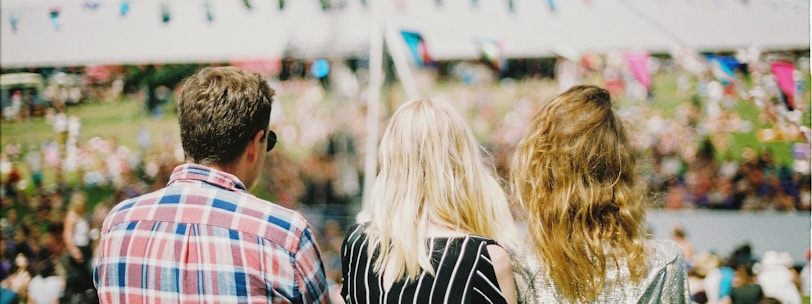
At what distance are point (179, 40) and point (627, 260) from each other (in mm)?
6183

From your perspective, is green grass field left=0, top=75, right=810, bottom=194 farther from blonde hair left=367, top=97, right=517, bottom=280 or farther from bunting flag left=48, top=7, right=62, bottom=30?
blonde hair left=367, top=97, right=517, bottom=280

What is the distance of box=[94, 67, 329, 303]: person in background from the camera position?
51.8 inches

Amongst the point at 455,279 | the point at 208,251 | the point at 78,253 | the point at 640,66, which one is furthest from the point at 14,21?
the point at 455,279

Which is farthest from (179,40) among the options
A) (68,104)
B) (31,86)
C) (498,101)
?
(498,101)

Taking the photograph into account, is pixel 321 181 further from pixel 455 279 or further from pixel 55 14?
pixel 455 279

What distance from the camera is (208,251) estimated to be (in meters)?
1.33

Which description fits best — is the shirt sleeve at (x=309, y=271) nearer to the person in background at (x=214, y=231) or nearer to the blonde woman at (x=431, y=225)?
the person in background at (x=214, y=231)

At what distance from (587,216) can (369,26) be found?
5.65 metres

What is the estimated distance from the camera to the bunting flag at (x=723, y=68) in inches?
149

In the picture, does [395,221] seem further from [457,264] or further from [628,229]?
[628,229]

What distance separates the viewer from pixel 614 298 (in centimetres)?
146

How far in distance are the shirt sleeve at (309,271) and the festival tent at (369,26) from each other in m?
3.90

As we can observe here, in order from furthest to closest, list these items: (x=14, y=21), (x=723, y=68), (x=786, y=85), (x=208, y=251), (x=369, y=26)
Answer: (x=369, y=26), (x=14, y=21), (x=723, y=68), (x=786, y=85), (x=208, y=251)

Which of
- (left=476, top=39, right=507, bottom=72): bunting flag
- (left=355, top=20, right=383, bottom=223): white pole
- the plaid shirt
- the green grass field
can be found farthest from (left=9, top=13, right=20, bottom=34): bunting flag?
the plaid shirt
